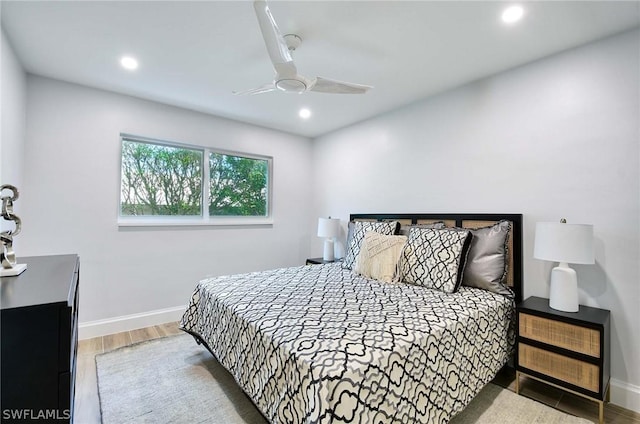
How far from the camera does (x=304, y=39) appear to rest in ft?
6.93

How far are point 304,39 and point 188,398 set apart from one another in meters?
2.65

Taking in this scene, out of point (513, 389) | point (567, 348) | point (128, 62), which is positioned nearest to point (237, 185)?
point (128, 62)

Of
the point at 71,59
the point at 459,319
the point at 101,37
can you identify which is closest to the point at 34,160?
→ the point at 71,59

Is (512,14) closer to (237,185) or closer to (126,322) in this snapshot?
(237,185)

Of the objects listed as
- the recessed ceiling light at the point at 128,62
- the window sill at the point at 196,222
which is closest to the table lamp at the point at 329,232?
the window sill at the point at 196,222

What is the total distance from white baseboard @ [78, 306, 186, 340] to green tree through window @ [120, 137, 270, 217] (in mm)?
1138

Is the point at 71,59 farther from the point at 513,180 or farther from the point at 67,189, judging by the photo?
the point at 513,180

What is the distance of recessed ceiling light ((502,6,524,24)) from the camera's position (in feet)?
5.84

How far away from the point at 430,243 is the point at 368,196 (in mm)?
1473

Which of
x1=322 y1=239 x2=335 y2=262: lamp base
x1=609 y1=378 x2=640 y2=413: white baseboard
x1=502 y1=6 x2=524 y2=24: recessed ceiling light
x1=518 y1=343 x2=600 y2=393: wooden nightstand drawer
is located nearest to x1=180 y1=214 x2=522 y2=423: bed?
x1=518 y1=343 x2=600 y2=393: wooden nightstand drawer

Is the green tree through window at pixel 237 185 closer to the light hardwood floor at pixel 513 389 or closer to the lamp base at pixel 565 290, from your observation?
the light hardwood floor at pixel 513 389

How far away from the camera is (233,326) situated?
6.03 feet

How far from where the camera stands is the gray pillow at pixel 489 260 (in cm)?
227

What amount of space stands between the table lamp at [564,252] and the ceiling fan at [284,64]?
161 centimetres
